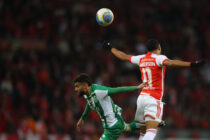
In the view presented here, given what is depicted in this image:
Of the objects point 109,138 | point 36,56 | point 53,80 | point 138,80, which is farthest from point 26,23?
point 109,138

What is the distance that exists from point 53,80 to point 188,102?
188 inches

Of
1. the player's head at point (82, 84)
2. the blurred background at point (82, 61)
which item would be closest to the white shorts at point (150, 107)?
the player's head at point (82, 84)

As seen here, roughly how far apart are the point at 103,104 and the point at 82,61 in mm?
7623

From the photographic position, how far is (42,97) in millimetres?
12641

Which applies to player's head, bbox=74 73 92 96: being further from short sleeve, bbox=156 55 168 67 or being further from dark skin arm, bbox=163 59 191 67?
dark skin arm, bbox=163 59 191 67

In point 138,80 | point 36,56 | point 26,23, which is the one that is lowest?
point 138,80

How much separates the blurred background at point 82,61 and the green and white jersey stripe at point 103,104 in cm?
469

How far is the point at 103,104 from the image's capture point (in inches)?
287

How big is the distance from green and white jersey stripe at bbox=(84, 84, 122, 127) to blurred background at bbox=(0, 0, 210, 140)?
4689 mm

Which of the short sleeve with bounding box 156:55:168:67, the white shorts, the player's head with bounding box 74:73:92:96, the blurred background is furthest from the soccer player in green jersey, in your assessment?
the blurred background

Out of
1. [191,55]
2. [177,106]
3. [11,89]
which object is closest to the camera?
[11,89]

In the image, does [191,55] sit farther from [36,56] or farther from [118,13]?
[36,56]

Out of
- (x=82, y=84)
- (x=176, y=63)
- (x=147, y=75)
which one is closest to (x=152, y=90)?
(x=147, y=75)

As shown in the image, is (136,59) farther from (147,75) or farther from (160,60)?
(160,60)
